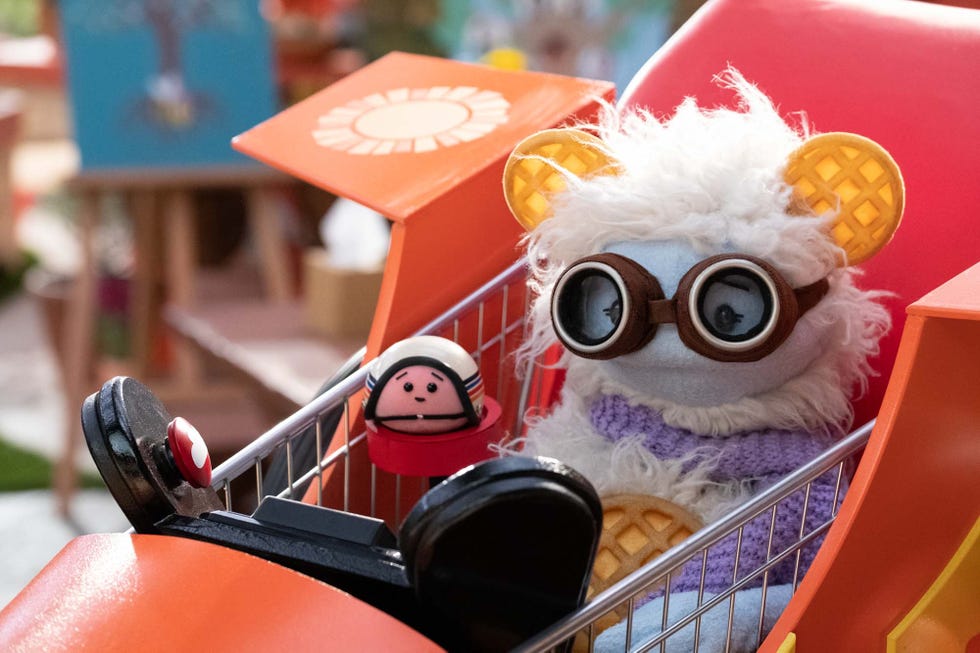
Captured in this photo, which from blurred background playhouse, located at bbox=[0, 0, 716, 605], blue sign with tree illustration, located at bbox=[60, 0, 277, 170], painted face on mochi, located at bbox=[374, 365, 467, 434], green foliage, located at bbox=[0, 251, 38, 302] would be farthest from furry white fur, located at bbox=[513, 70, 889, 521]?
green foliage, located at bbox=[0, 251, 38, 302]

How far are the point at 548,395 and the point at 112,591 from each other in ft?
1.64

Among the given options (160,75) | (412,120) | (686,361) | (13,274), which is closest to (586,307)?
(686,361)

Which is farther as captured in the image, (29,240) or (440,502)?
(29,240)

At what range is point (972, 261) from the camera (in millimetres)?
868

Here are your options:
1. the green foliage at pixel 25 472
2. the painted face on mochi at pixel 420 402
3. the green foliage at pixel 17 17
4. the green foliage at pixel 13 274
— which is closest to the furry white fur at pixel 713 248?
the painted face on mochi at pixel 420 402

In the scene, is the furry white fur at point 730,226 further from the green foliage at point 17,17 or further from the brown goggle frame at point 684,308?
the green foliage at point 17,17

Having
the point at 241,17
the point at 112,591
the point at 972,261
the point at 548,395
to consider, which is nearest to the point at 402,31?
the point at 241,17

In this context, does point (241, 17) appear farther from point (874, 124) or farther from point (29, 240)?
point (29, 240)

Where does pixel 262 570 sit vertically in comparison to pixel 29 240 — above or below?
above

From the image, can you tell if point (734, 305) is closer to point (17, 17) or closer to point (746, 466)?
point (746, 466)

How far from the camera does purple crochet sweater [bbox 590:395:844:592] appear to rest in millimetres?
783

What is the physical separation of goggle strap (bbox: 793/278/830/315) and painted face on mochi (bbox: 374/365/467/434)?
25cm

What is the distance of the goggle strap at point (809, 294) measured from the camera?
0.78 meters

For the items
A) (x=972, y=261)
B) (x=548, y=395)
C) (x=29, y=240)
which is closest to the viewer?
(x=972, y=261)
